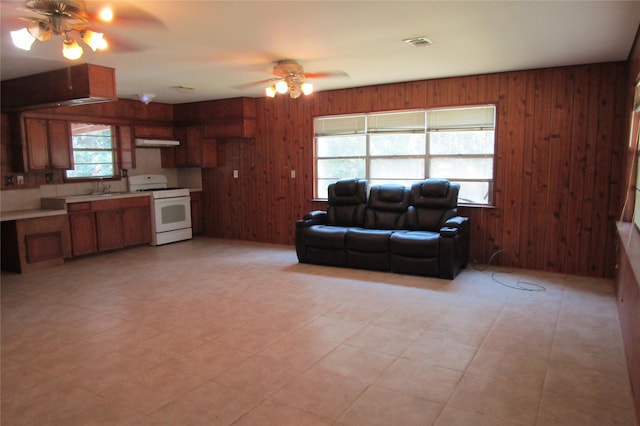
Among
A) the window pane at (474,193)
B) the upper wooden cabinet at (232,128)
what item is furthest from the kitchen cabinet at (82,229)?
the window pane at (474,193)

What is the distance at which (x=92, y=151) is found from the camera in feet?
22.1

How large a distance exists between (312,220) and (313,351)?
2.92 m

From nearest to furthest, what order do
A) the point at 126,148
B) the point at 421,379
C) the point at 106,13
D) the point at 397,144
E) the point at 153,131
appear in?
the point at 421,379
the point at 106,13
the point at 397,144
the point at 126,148
the point at 153,131

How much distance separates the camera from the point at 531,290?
173 inches

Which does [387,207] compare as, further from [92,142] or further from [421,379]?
[92,142]

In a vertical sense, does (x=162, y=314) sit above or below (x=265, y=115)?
below

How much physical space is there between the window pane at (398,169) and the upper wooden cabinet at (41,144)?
4424 millimetres

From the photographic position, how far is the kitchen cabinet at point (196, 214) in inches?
311

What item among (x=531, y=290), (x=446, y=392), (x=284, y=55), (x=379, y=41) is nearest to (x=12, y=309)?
(x=284, y=55)

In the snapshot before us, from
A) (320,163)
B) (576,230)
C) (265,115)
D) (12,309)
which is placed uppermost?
(265,115)

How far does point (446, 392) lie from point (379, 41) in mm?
2890

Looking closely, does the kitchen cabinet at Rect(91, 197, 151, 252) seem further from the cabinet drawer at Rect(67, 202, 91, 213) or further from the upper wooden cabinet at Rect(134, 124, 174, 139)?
the upper wooden cabinet at Rect(134, 124, 174, 139)

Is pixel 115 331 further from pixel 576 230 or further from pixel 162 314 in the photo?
pixel 576 230

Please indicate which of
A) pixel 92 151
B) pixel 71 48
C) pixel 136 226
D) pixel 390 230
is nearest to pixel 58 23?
pixel 71 48
